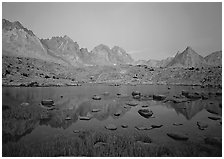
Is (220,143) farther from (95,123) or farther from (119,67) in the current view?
(119,67)

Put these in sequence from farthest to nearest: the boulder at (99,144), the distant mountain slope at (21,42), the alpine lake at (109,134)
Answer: the distant mountain slope at (21,42), the boulder at (99,144), the alpine lake at (109,134)

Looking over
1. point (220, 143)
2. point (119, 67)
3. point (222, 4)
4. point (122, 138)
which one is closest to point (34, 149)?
point (122, 138)

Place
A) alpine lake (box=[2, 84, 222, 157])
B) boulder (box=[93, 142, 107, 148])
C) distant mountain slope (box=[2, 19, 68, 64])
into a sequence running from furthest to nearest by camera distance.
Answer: distant mountain slope (box=[2, 19, 68, 64]) → boulder (box=[93, 142, 107, 148]) → alpine lake (box=[2, 84, 222, 157])

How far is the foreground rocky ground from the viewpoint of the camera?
3441cm

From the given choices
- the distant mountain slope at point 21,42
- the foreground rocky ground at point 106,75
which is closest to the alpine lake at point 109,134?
the foreground rocky ground at point 106,75

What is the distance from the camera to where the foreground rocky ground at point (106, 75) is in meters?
34.4

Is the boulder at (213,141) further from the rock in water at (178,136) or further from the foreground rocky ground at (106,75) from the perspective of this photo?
the foreground rocky ground at (106,75)

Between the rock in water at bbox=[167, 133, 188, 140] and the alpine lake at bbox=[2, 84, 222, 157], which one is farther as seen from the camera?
the rock in water at bbox=[167, 133, 188, 140]

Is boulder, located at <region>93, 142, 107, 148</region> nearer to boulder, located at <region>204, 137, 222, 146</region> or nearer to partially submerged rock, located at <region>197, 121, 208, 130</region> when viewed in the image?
boulder, located at <region>204, 137, 222, 146</region>

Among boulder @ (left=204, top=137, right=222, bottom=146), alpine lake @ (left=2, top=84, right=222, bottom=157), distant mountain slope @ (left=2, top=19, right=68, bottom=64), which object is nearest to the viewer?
alpine lake @ (left=2, top=84, right=222, bottom=157)

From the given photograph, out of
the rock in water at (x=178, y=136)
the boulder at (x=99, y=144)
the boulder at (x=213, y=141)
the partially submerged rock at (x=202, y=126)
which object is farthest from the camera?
the partially submerged rock at (x=202, y=126)

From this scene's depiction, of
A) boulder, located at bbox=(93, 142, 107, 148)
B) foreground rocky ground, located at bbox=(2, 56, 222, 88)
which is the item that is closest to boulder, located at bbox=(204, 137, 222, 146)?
boulder, located at bbox=(93, 142, 107, 148)

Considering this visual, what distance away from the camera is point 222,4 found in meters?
8.25

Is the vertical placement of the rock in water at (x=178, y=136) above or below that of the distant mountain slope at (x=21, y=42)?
below
